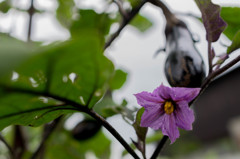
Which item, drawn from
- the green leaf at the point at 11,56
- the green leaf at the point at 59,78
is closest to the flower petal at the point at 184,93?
the green leaf at the point at 59,78

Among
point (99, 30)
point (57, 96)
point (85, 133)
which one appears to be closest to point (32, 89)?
point (57, 96)

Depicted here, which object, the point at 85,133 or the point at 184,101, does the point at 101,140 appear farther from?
the point at 184,101

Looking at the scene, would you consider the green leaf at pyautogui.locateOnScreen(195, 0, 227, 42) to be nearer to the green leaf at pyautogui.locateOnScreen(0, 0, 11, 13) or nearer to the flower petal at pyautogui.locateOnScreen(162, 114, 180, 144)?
the flower petal at pyautogui.locateOnScreen(162, 114, 180, 144)

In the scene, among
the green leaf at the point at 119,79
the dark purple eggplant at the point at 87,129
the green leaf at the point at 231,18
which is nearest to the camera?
the green leaf at the point at 231,18

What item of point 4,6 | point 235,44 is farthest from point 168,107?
point 4,6

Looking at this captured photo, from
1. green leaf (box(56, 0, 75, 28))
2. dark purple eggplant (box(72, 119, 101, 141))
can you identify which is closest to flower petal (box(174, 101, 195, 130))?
dark purple eggplant (box(72, 119, 101, 141))

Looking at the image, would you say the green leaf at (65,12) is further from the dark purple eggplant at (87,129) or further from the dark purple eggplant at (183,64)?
the dark purple eggplant at (183,64)
